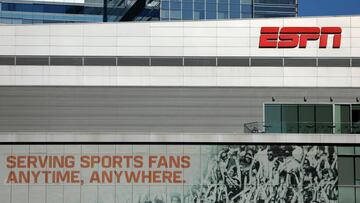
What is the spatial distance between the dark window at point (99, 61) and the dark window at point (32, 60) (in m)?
2.67

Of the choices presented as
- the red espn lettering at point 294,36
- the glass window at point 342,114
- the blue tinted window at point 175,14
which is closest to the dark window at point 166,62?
the red espn lettering at point 294,36

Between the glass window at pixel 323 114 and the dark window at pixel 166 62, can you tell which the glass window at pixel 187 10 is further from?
the glass window at pixel 323 114

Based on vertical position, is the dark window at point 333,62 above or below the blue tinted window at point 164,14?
below

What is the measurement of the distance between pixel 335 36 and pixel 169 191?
15261 mm

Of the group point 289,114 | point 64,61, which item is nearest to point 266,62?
point 289,114

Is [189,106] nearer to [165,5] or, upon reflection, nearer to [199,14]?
[165,5]

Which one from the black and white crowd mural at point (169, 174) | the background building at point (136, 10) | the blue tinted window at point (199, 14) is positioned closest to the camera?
the black and white crowd mural at point (169, 174)

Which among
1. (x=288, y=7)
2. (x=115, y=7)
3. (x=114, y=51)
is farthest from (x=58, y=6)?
(x=114, y=51)

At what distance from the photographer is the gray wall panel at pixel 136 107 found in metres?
53.1

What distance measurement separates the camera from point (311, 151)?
50688mm

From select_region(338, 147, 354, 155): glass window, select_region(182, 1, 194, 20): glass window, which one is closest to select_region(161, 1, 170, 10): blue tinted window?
select_region(182, 1, 194, 20): glass window

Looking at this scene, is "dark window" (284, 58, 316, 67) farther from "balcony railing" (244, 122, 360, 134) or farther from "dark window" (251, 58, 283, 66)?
"balcony railing" (244, 122, 360, 134)

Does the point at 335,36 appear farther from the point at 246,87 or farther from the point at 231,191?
the point at 231,191

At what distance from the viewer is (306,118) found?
52.2 meters
